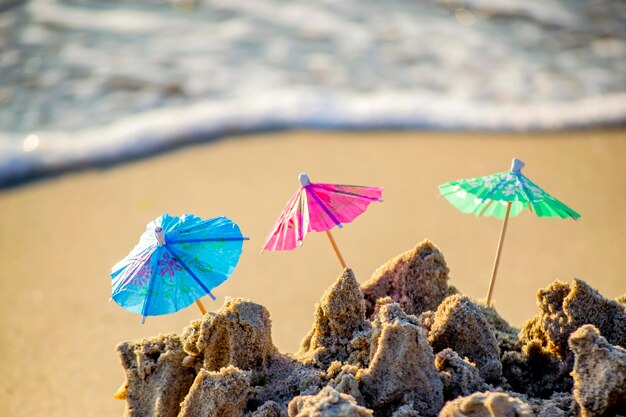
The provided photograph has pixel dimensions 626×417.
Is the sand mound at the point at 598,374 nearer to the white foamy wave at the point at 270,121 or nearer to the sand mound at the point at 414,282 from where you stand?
the sand mound at the point at 414,282

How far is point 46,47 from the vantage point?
301 inches

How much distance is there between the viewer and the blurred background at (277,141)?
4.52m

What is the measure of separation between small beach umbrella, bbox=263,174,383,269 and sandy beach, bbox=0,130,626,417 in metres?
1.37

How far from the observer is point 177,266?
266cm

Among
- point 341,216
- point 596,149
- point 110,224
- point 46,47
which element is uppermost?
point 46,47

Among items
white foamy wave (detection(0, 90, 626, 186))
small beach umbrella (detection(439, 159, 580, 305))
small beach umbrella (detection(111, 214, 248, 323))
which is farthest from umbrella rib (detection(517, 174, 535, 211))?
white foamy wave (detection(0, 90, 626, 186))

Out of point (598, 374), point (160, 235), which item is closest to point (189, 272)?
point (160, 235)

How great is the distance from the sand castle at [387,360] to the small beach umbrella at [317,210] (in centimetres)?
21

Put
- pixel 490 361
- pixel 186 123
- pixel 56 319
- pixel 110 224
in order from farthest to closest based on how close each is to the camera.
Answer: pixel 186 123
pixel 110 224
pixel 56 319
pixel 490 361

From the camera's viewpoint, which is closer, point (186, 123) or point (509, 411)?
point (509, 411)

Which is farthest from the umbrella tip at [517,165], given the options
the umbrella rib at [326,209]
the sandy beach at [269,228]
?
the sandy beach at [269,228]

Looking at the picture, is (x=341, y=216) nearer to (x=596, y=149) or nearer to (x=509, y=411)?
(x=509, y=411)

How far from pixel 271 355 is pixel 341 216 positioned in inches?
21.2

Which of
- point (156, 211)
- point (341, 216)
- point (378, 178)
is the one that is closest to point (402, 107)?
point (378, 178)
